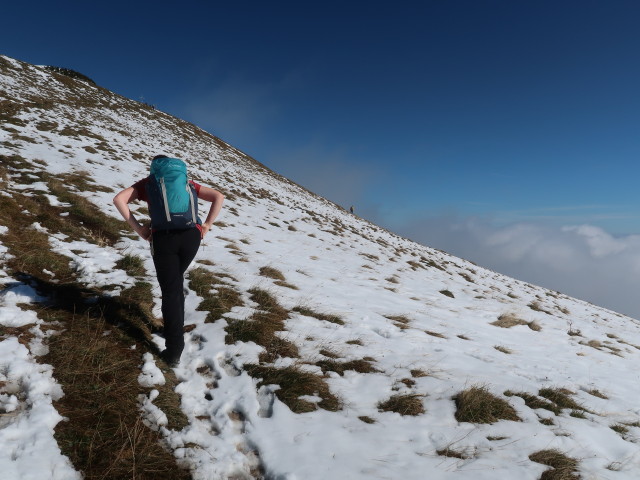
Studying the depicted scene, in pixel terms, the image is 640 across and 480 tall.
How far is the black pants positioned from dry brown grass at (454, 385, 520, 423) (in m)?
3.65

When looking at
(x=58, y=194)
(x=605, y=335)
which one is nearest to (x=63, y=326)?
(x=58, y=194)

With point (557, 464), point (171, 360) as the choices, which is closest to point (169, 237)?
point (171, 360)

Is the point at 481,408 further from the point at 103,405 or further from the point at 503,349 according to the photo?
the point at 103,405

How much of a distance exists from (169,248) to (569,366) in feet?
24.8

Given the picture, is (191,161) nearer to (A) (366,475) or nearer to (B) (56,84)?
(B) (56,84)

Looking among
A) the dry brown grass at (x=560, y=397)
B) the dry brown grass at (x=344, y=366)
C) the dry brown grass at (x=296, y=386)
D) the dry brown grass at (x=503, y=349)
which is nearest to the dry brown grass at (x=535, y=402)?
the dry brown grass at (x=560, y=397)

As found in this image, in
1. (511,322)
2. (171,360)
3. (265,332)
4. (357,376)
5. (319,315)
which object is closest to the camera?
(171,360)

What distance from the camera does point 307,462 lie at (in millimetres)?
3209

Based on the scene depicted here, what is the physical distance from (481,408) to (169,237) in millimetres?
4413

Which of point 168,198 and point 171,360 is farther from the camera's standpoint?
point 171,360

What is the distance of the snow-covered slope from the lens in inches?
129

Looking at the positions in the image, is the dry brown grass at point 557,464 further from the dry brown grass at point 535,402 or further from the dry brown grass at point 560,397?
the dry brown grass at point 560,397

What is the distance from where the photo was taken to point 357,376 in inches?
188

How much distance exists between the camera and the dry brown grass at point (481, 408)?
13.5ft
